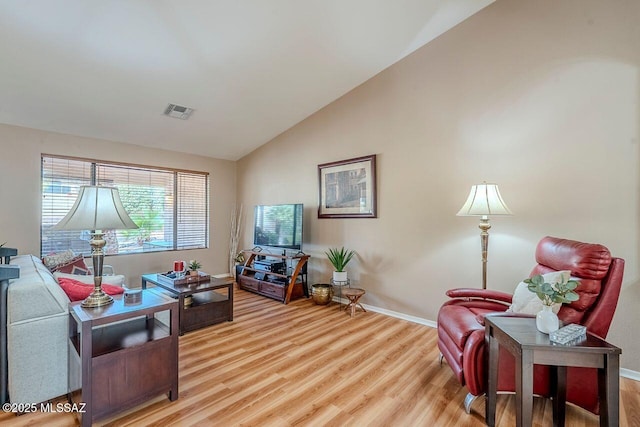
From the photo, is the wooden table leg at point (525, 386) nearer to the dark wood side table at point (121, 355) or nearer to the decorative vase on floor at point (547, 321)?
the decorative vase on floor at point (547, 321)

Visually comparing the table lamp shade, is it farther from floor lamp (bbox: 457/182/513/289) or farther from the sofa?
floor lamp (bbox: 457/182/513/289)

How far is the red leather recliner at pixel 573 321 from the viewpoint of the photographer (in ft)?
5.61

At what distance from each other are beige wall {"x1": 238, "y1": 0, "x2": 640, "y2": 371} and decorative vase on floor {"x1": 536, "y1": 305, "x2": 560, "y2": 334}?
1432 mm

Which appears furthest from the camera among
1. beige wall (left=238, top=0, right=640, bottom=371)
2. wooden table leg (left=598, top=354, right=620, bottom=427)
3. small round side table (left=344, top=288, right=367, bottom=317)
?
small round side table (left=344, top=288, right=367, bottom=317)

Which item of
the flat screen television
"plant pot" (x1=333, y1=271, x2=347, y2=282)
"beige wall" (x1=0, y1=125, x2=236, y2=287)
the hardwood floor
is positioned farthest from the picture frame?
"beige wall" (x1=0, y1=125, x2=236, y2=287)

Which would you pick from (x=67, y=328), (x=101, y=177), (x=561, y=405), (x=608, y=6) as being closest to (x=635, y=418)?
(x=561, y=405)

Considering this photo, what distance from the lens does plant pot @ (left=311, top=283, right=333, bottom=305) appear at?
4.05 metres

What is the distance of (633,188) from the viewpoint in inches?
92.0

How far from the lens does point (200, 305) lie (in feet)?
10.8

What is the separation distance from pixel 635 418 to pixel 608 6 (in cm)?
307

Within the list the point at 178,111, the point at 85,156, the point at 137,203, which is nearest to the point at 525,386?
the point at 178,111

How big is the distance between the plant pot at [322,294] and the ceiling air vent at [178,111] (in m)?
2.99

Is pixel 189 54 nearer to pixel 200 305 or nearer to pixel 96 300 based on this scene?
pixel 96 300

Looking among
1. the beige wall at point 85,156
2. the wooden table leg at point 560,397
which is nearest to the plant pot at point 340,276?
the wooden table leg at point 560,397
